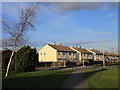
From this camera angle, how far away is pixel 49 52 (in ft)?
167

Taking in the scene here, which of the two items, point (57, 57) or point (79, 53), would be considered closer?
point (57, 57)

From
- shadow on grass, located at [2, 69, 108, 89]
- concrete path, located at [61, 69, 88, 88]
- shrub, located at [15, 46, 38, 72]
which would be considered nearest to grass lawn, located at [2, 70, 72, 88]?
shadow on grass, located at [2, 69, 108, 89]

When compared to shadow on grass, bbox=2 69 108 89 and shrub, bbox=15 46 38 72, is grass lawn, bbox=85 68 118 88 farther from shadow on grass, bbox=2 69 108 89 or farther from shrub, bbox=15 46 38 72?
shrub, bbox=15 46 38 72

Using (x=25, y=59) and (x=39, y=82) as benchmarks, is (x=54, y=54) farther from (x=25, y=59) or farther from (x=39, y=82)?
(x=39, y=82)

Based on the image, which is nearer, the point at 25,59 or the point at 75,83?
the point at 75,83

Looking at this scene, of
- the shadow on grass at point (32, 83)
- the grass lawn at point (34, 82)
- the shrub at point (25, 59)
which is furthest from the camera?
the shrub at point (25, 59)

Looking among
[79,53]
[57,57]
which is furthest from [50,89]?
[79,53]

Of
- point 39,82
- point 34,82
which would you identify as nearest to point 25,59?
point 34,82

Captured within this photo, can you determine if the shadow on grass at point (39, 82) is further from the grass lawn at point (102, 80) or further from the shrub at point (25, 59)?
A: the shrub at point (25, 59)

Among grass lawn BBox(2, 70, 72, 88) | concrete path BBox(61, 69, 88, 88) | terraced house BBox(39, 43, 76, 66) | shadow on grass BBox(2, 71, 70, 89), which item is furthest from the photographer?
terraced house BBox(39, 43, 76, 66)

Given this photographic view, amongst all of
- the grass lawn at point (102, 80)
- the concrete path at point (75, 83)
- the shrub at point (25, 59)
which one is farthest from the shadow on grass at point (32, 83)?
the shrub at point (25, 59)

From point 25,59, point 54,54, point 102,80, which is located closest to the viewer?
point 102,80

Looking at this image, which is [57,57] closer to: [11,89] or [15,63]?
[15,63]

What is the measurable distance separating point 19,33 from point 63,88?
30.2 feet
